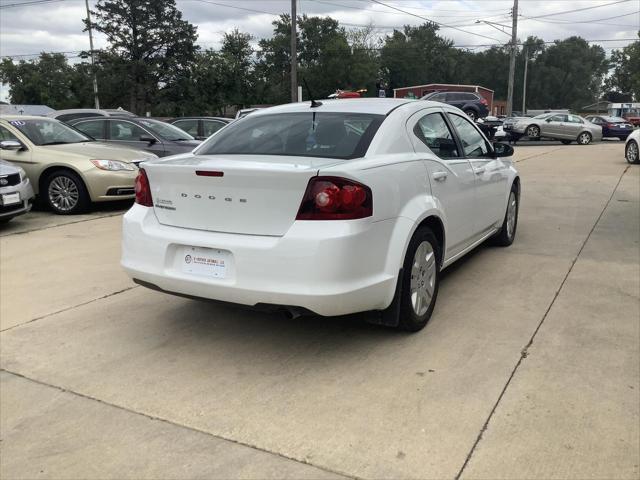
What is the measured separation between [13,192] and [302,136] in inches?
202

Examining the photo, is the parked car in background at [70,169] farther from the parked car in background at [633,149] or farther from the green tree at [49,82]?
the green tree at [49,82]

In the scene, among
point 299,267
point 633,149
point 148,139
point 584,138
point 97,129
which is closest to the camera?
point 299,267

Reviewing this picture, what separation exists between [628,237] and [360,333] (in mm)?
4461

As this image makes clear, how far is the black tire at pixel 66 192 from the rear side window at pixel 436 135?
595cm

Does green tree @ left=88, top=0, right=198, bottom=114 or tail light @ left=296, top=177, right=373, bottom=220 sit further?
green tree @ left=88, top=0, right=198, bottom=114

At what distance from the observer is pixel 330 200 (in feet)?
10.6

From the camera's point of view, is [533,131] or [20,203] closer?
[20,203]

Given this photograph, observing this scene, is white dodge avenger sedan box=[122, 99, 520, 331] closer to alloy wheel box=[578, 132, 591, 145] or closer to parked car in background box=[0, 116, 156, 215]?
parked car in background box=[0, 116, 156, 215]

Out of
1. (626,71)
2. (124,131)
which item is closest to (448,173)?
(124,131)

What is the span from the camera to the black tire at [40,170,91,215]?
8.67 metres

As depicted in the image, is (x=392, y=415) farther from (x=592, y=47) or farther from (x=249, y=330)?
(x=592, y=47)

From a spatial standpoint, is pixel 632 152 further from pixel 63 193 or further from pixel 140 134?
pixel 63 193

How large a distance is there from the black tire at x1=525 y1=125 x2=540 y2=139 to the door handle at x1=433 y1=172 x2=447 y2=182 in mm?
25099

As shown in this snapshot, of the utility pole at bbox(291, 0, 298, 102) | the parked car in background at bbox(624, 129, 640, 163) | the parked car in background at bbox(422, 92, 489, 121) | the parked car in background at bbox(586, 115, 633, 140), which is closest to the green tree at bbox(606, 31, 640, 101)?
the parked car in background at bbox(586, 115, 633, 140)
